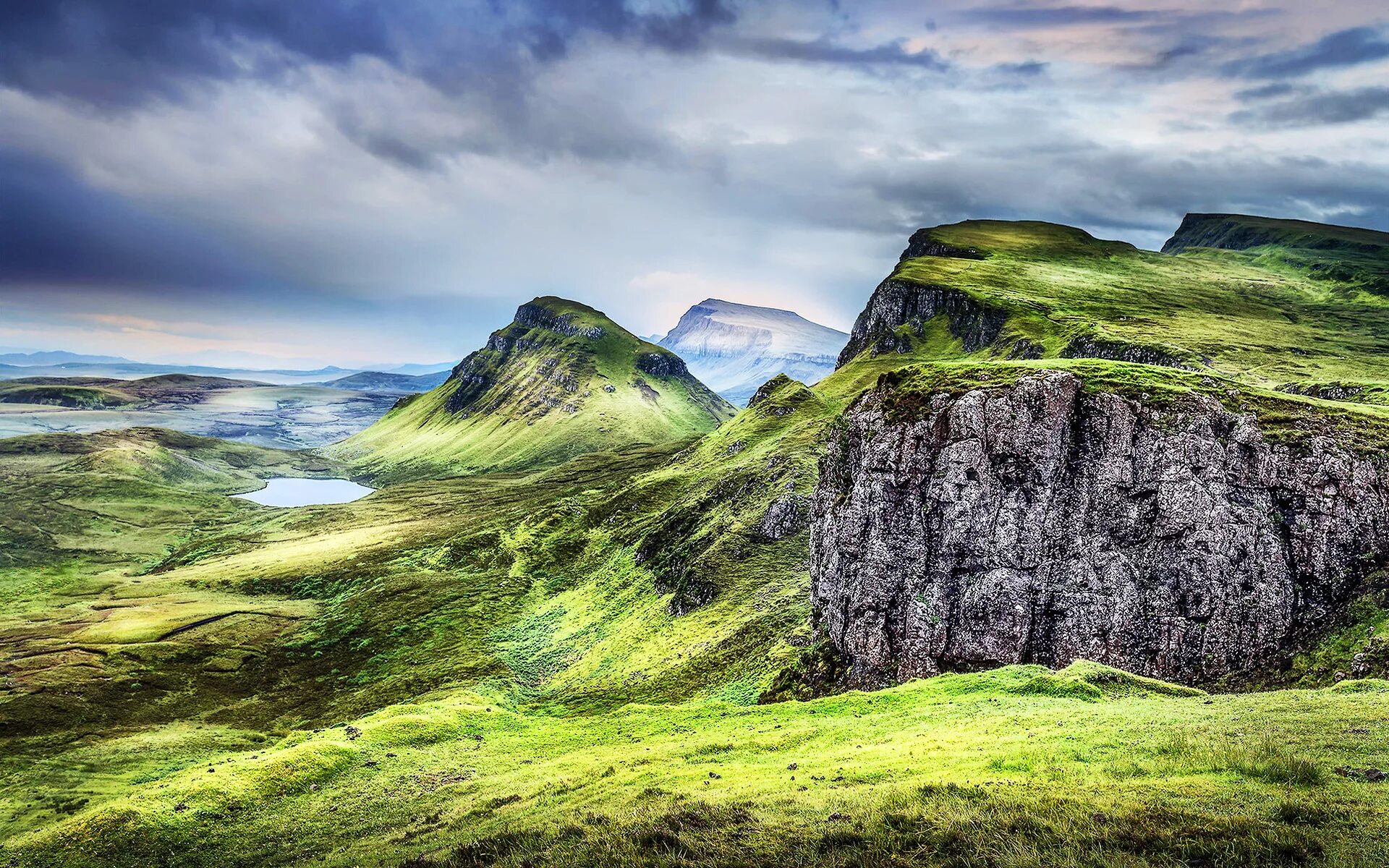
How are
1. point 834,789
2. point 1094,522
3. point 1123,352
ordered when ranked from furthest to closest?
point 1123,352, point 1094,522, point 834,789

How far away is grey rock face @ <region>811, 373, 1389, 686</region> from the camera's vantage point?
47.0m

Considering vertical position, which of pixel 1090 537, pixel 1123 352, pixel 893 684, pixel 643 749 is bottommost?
pixel 893 684

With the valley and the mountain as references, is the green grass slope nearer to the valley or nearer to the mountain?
the valley

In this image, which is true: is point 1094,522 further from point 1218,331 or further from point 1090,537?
point 1218,331

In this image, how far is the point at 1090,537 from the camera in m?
53.8

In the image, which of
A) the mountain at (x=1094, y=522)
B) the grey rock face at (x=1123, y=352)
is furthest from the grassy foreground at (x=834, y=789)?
the grey rock face at (x=1123, y=352)

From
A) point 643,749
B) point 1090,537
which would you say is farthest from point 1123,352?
point 643,749

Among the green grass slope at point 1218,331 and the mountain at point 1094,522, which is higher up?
the green grass slope at point 1218,331

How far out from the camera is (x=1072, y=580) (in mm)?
53281

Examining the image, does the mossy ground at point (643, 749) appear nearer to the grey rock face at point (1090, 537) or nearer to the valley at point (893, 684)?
the valley at point (893, 684)

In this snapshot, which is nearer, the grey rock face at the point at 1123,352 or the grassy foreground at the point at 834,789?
the grassy foreground at the point at 834,789

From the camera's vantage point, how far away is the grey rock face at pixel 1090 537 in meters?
47.0

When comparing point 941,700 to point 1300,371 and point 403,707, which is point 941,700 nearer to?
point 403,707

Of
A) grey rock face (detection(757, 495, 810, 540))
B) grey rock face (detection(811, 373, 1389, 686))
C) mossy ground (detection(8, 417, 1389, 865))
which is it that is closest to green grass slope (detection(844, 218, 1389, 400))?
grey rock face (detection(811, 373, 1389, 686))
